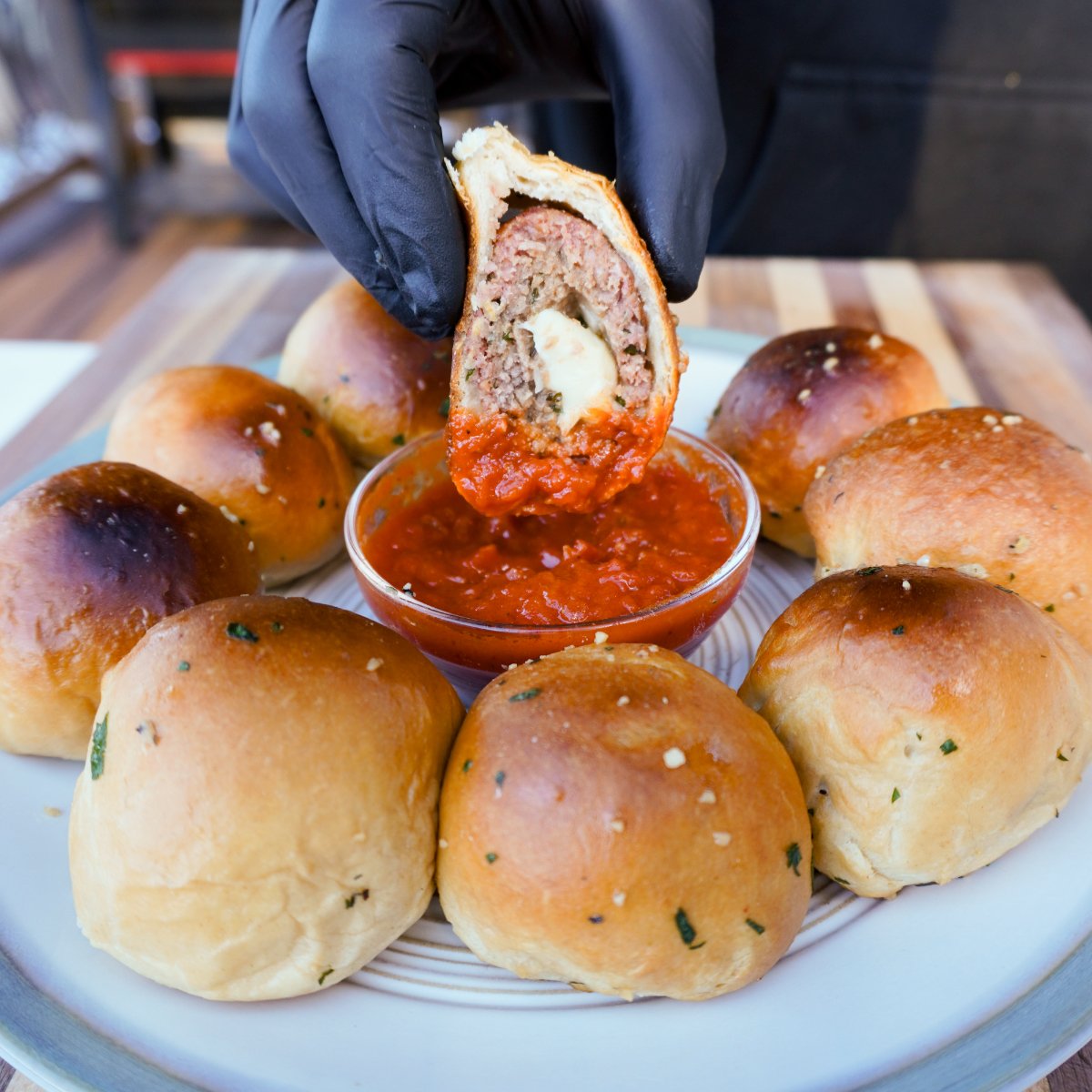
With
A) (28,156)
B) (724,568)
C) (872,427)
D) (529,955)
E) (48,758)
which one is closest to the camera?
(529,955)

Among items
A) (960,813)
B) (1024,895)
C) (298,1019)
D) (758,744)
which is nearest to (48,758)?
(298,1019)

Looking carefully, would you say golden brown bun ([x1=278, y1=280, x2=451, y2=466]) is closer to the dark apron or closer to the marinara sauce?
the marinara sauce

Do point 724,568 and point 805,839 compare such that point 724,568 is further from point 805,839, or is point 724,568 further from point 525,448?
point 805,839

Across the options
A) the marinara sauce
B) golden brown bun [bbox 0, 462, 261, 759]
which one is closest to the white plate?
golden brown bun [bbox 0, 462, 261, 759]

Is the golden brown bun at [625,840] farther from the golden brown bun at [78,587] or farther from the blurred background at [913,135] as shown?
the blurred background at [913,135]

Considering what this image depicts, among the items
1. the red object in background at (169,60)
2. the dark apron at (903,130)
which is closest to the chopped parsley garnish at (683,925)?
the dark apron at (903,130)

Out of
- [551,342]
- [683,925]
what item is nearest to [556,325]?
[551,342]

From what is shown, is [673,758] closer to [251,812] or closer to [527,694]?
[527,694]
